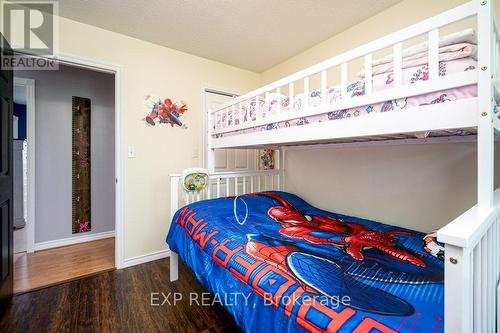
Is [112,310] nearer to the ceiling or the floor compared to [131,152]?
nearer to the floor

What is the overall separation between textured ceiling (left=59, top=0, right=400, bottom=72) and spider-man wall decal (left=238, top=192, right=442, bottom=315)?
1.71 m

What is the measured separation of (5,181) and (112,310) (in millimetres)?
1173

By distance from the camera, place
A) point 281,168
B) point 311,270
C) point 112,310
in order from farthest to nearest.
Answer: point 281,168 → point 112,310 → point 311,270

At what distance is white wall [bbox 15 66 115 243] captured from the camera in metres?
2.60

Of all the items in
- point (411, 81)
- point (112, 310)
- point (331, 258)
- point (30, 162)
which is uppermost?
point (411, 81)

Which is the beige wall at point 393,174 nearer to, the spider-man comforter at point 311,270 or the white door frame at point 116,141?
the spider-man comforter at point 311,270

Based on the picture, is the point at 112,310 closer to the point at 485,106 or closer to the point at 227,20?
the point at 485,106

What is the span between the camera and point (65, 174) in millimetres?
2771

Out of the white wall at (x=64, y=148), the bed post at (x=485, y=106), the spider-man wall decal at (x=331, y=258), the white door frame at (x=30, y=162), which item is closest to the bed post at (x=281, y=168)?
the spider-man wall decal at (x=331, y=258)

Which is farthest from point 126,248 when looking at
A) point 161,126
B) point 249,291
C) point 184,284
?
point 249,291

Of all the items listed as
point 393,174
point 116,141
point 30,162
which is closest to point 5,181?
point 116,141

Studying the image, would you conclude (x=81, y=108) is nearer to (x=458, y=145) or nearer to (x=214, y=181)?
(x=214, y=181)

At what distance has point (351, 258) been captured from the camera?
1085mm

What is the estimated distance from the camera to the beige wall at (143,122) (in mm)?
2076
